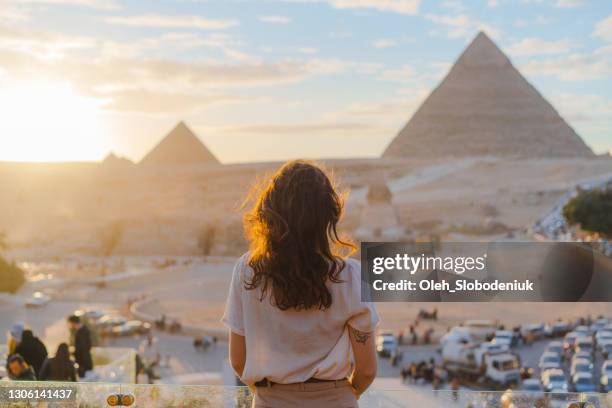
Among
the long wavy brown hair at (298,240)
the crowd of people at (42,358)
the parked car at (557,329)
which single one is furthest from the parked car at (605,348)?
the long wavy brown hair at (298,240)

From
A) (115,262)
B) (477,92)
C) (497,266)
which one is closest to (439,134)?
(477,92)

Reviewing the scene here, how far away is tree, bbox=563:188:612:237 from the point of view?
87.0ft

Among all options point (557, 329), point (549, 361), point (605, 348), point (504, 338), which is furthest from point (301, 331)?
point (557, 329)

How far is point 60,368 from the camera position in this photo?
12.0ft

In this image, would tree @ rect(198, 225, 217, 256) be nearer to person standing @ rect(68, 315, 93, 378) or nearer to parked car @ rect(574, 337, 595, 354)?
parked car @ rect(574, 337, 595, 354)

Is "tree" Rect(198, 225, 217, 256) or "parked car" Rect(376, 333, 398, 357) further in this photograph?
"tree" Rect(198, 225, 217, 256)

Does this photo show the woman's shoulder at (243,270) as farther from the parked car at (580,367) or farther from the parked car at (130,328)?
the parked car at (130,328)

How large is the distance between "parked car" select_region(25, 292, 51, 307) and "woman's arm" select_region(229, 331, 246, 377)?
2300 cm

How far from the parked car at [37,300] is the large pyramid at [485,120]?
74733 millimetres

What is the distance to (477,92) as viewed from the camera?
331 feet

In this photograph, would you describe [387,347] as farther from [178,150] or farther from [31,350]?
[178,150]

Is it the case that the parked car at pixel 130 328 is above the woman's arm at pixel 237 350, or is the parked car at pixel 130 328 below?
below

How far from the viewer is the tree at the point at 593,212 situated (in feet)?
87.0

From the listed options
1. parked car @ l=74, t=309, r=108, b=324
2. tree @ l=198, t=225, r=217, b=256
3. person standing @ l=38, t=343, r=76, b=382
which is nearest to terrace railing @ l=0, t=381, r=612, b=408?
person standing @ l=38, t=343, r=76, b=382
